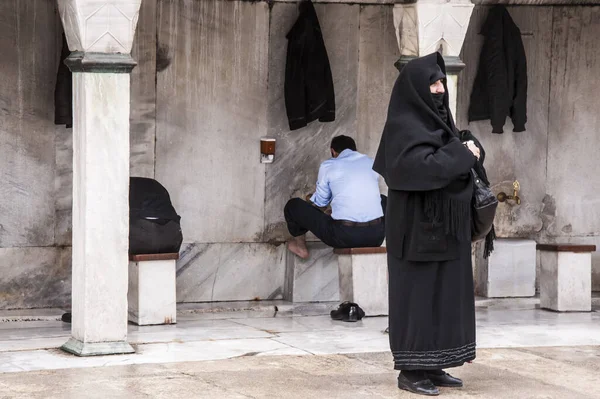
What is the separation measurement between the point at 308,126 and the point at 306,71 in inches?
22.3

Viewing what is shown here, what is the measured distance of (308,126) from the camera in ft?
38.5

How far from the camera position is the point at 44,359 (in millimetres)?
8711

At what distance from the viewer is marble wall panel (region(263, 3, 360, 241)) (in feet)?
38.0

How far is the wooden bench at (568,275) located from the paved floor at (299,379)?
2605mm

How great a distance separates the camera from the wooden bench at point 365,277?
426 inches

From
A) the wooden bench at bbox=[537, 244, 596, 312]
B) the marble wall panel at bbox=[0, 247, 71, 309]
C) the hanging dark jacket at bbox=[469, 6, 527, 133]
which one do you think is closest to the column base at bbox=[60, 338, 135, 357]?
the marble wall panel at bbox=[0, 247, 71, 309]

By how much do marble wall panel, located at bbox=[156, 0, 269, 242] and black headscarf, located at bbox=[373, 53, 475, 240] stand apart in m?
4.06

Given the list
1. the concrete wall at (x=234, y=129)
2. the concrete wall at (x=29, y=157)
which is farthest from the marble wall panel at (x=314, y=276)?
the concrete wall at (x=29, y=157)

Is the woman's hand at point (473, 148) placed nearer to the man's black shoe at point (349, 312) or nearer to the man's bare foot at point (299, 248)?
the man's black shoe at point (349, 312)

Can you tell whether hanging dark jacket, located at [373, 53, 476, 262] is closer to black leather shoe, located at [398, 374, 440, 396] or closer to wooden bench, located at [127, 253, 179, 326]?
black leather shoe, located at [398, 374, 440, 396]

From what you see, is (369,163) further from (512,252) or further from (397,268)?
(397,268)

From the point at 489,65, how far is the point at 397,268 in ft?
16.1

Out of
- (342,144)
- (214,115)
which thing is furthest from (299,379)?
(214,115)

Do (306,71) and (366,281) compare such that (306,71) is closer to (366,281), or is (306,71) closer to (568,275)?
(366,281)
